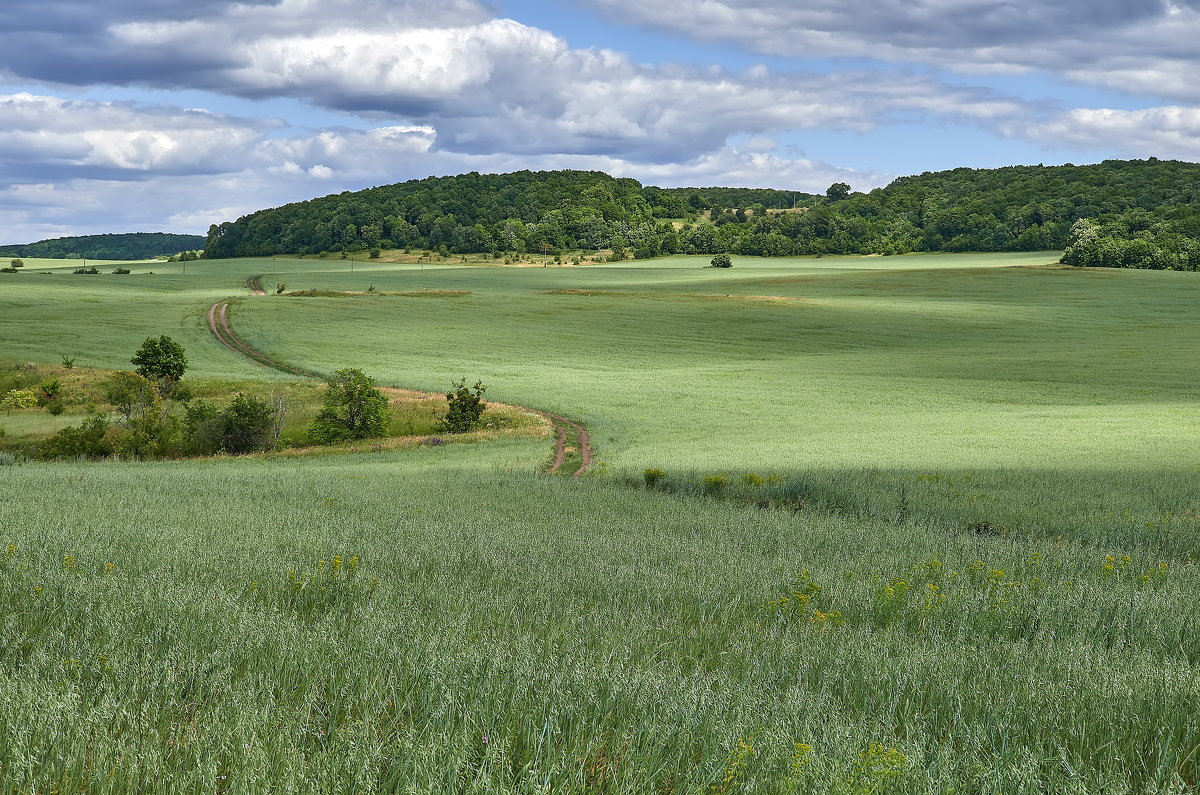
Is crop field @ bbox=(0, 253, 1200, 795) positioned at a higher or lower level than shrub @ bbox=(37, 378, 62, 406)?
higher

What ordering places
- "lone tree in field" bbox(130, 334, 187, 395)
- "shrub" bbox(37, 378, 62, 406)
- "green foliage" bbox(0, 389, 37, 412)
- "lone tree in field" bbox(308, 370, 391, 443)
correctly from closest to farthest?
"lone tree in field" bbox(308, 370, 391, 443)
"green foliage" bbox(0, 389, 37, 412)
"shrub" bbox(37, 378, 62, 406)
"lone tree in field" bbox(130, 334, 187, 395)

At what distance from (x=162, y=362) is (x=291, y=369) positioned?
7916 mm

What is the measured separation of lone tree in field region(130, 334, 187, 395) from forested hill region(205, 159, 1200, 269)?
106166mm

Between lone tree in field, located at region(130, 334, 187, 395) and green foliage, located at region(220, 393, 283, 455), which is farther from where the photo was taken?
lone tree in field, located at region(130, 334, 187, 395)

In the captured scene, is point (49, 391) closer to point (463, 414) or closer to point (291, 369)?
point (291, 369)

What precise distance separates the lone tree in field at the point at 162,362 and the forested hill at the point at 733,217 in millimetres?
106166

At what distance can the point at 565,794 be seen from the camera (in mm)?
3139

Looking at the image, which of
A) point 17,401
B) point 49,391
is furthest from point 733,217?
point 17,401

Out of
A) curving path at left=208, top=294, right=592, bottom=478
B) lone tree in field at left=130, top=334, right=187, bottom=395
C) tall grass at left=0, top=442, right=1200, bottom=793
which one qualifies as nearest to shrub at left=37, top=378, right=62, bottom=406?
lone tree in field at left=130, top=334, right=187, bottom=395

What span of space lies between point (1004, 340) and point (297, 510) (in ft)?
200

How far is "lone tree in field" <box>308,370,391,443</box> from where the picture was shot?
37656mm

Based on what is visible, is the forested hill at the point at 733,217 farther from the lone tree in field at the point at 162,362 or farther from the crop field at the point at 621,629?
the crop field at the point at 621,629

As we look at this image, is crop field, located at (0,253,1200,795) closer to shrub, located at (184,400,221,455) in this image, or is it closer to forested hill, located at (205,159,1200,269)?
shrub, located at (184,400,221,455)

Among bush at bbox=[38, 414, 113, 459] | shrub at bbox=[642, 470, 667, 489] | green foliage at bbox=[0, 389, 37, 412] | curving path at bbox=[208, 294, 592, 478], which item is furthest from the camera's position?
green foliage at bbox=[0, 389, 37, 412]
